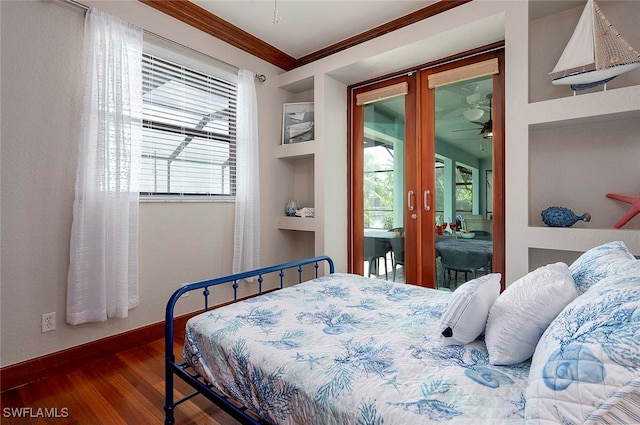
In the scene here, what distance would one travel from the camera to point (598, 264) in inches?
45.7

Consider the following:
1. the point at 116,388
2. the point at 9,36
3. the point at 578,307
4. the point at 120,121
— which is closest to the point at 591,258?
the point at 578,307

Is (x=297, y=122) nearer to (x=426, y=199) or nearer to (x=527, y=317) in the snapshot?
(x=426, y=199)

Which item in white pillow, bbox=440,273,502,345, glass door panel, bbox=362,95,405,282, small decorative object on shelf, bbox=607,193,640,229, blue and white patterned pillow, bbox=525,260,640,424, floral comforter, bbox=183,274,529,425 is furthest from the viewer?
glass door panel, bbox=362,95,405,282

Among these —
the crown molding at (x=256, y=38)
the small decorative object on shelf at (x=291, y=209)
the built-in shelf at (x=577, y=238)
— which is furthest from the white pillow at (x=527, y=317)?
the small decorative object on shelf at (x=291, y=209)

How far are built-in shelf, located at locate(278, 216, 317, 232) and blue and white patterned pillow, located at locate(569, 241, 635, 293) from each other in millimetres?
2295

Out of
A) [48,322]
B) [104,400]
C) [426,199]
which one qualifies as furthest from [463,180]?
[48,322]

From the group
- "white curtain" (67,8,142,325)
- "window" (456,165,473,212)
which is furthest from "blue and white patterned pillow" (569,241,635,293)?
"white curtain" (67,8,142,325)

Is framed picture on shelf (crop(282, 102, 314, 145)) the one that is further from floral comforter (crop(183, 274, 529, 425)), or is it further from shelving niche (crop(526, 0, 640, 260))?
floral comforter (crop(183, 274, 529, 425))

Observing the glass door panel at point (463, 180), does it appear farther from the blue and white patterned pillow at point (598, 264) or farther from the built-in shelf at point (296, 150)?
the blue and white patterned pillow at point (598, 264)

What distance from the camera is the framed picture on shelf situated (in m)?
3.42

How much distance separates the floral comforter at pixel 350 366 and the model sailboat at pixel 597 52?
1.74 metres

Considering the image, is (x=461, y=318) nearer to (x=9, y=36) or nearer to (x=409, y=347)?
(x=409, y=347)

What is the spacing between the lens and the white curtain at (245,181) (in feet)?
10.1

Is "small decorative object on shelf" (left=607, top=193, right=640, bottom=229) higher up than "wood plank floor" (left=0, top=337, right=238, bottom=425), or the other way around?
"small decorative object on shelf" (left=607, top=193, right=640, bottom=229)
